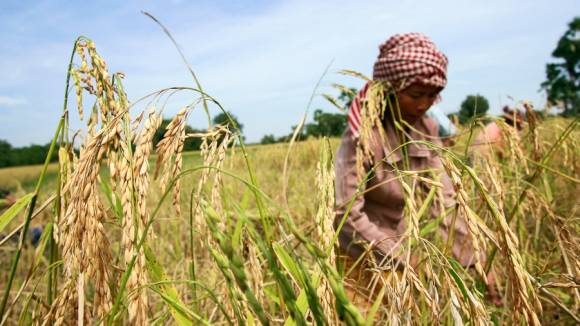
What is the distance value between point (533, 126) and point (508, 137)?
0.56 ft

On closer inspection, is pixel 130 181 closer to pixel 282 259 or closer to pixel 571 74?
pixel 282 259

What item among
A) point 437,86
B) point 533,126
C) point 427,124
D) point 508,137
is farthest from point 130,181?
point 427,124

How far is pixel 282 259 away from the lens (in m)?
0.53

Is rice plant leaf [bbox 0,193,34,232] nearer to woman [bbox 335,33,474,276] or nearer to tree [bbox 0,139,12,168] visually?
woman [bbox 335,33,474,276]

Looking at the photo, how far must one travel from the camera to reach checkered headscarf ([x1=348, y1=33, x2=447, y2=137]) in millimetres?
2049

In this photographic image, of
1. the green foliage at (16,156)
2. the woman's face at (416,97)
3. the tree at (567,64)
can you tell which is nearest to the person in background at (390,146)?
the woman's face at (416,97)

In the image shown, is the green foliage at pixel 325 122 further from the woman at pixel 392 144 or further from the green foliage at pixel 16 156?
the green foliage at pixel 16 156

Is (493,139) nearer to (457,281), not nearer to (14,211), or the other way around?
(457,281)

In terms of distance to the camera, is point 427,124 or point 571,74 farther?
point 571,74

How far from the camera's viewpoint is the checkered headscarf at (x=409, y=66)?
205cm

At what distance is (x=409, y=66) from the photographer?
2.05 metres

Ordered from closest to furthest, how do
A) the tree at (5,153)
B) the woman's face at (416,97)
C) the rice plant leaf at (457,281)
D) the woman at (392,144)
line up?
1. the rice plant leaf at (457,281)
2. the woman at (392,144)
3. the woman's face at (416,97)
4. the tree at (5,153)

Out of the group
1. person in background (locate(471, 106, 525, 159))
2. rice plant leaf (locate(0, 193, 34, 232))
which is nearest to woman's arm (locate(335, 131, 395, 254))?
person in background (locate(471, 106, 525, 159))

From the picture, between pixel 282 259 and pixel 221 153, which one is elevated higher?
pixel 221 153
